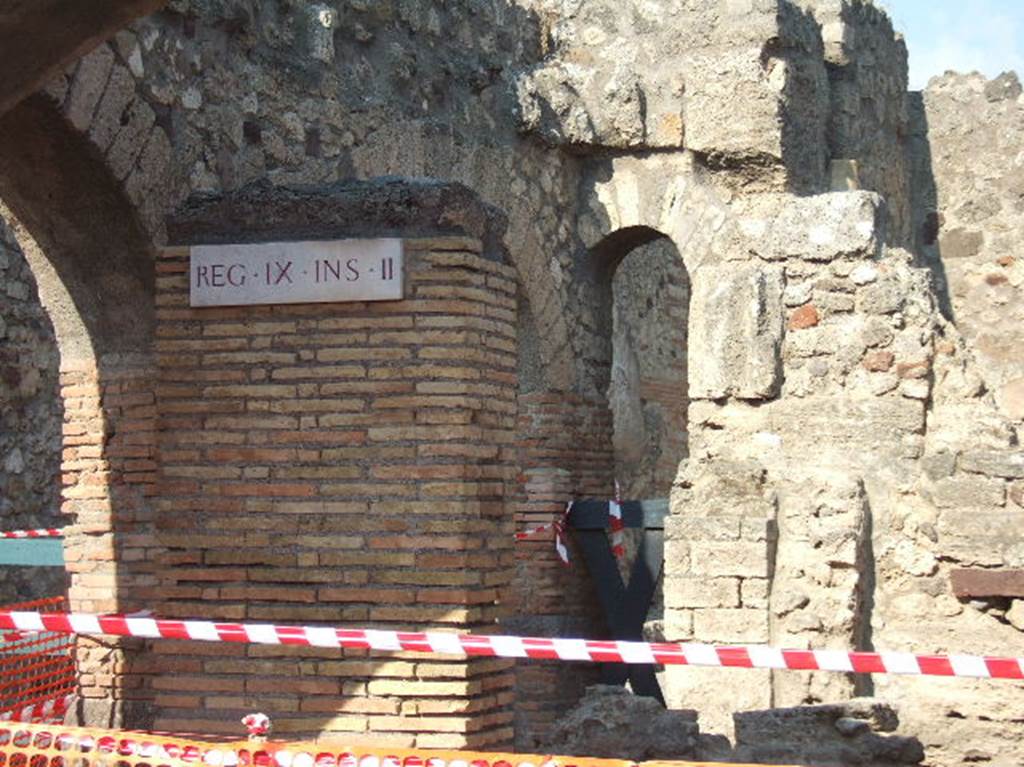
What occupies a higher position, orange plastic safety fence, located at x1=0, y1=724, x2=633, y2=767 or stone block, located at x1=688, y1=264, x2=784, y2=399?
stone block, located at x1=688, y1=264, x2=784, y2=399

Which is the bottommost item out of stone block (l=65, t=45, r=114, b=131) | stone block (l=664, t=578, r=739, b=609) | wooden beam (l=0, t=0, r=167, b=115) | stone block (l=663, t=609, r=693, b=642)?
stone block (l=663, t=609, r=693, b=642)

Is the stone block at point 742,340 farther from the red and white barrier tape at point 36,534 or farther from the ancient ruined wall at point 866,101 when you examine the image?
the ancient ruined wall at point 866,101

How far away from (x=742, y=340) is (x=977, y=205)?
6.44 meters

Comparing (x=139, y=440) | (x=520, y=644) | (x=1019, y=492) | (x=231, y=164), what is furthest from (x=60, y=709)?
(x=1019, y=492)

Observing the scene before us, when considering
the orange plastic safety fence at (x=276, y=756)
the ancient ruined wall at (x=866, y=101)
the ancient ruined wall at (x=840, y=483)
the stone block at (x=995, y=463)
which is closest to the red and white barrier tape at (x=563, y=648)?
the orange plastic safety fence at (x=276, y=756)

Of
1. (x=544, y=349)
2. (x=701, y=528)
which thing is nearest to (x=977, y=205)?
(x=544, y=349)

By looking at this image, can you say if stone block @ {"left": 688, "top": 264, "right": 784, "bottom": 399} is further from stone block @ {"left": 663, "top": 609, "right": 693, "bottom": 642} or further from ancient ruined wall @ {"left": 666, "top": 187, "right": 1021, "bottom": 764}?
stone block @ {"left": 663, "top": 609, "right": 693, "bottom": 642}

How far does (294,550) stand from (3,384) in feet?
14.6

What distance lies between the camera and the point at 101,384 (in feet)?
27.6

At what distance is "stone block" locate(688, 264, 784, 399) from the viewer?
9.14 m

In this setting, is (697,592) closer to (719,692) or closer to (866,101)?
(719,692)

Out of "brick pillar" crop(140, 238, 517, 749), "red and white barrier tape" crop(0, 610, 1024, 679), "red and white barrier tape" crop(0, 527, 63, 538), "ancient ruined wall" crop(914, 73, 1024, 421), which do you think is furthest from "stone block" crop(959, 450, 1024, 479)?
"ancient ruined wall" crop(914, 73, 1024, 421)

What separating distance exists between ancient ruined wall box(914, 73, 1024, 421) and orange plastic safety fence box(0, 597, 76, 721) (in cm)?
785

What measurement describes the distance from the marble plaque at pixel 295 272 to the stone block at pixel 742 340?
2929 millimetres
